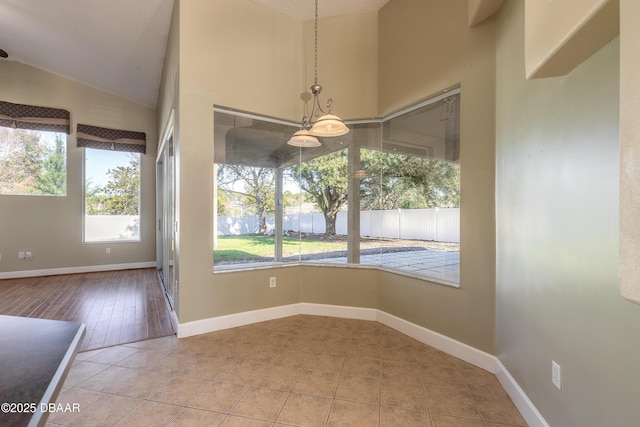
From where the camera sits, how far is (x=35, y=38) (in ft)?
14.9

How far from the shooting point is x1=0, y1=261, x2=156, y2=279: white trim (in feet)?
17.4

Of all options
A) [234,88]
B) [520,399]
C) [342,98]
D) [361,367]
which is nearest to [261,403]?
[361,367]

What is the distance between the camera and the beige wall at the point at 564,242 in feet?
3.84

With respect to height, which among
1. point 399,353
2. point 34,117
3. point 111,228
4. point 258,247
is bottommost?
point 399,353

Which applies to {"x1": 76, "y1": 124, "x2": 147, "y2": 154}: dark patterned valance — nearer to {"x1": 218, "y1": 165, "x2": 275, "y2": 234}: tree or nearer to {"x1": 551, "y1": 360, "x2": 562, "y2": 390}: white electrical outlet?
{"x1": 218, "y1": 165, "x2": 275, "y2": 234}: tree

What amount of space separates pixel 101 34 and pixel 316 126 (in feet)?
12.9

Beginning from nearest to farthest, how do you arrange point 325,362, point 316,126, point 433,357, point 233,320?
point 316,126, point 325,362, point 433,357, point 233,320

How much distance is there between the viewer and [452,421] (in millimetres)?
1781

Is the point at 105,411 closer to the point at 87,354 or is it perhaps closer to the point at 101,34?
the point at 87,354

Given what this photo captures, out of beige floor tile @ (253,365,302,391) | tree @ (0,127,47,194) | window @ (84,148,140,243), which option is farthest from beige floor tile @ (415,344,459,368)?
tree @ (0,127,47,194)

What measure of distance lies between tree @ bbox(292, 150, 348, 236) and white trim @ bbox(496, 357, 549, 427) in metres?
2.20

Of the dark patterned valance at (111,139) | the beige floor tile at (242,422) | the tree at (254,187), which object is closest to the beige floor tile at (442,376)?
the beige floor tile at (242,422)

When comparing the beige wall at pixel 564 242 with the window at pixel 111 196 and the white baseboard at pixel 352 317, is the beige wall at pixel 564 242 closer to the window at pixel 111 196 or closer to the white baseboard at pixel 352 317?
the white baseboard at pixel 352 317

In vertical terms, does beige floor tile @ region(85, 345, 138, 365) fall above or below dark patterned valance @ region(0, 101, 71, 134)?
below
